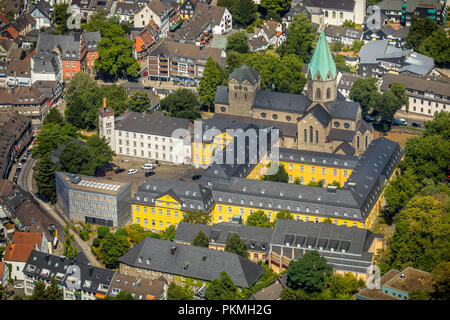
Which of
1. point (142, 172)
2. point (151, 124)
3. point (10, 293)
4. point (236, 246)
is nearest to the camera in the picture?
point (236, 246)

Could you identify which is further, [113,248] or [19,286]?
[113,248]

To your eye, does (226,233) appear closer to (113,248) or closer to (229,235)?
(229,235)

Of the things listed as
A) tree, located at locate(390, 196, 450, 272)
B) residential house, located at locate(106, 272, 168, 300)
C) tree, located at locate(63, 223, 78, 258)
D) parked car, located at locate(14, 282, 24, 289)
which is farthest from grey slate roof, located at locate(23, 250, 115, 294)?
tree, located at locate(390, 196, 450, 272)

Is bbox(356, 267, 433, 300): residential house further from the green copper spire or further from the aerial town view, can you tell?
the green copper spire

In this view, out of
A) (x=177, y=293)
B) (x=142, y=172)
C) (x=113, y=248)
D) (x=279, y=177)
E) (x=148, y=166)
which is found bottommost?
(x=142, y=172)

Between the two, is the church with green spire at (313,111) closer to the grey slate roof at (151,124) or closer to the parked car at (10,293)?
the grey slate roof at (151,124)

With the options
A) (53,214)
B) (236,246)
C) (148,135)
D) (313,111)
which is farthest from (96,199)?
(313,111)
